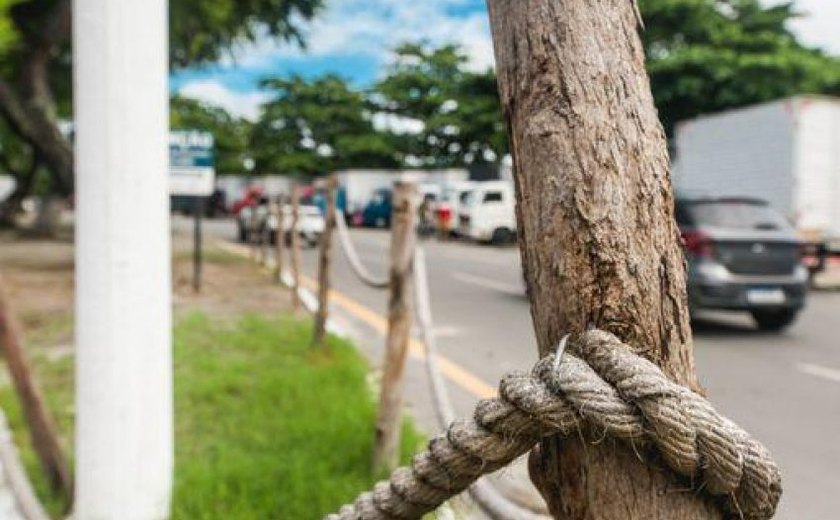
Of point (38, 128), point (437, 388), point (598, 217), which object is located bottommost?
point (437, 388)

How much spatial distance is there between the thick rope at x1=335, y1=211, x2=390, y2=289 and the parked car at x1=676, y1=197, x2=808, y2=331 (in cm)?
391

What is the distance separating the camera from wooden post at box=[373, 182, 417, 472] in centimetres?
347

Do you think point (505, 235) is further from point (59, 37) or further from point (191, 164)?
point (59, 37)

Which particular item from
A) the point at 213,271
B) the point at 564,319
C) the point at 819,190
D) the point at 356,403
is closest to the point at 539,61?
the point at 564,319

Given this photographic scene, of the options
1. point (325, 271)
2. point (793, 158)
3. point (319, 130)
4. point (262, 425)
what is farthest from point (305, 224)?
point (262, 425)

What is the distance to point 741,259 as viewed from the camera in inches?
326

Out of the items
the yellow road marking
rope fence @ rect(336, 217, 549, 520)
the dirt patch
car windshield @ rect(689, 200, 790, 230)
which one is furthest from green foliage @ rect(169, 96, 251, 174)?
rope fence @ rect(336, 217, 549, 520)

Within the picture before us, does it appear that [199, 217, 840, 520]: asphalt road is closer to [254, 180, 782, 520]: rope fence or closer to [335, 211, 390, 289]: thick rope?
[335, 211, 390, 289]: thick rope

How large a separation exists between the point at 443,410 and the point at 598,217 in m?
2.41

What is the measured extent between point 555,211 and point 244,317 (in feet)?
22.6

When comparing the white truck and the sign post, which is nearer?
the sign post

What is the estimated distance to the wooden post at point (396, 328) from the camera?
11.4ft

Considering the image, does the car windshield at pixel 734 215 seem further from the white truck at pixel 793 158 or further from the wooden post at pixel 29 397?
the wooden post at pixel 29 397

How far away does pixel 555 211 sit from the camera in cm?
119
